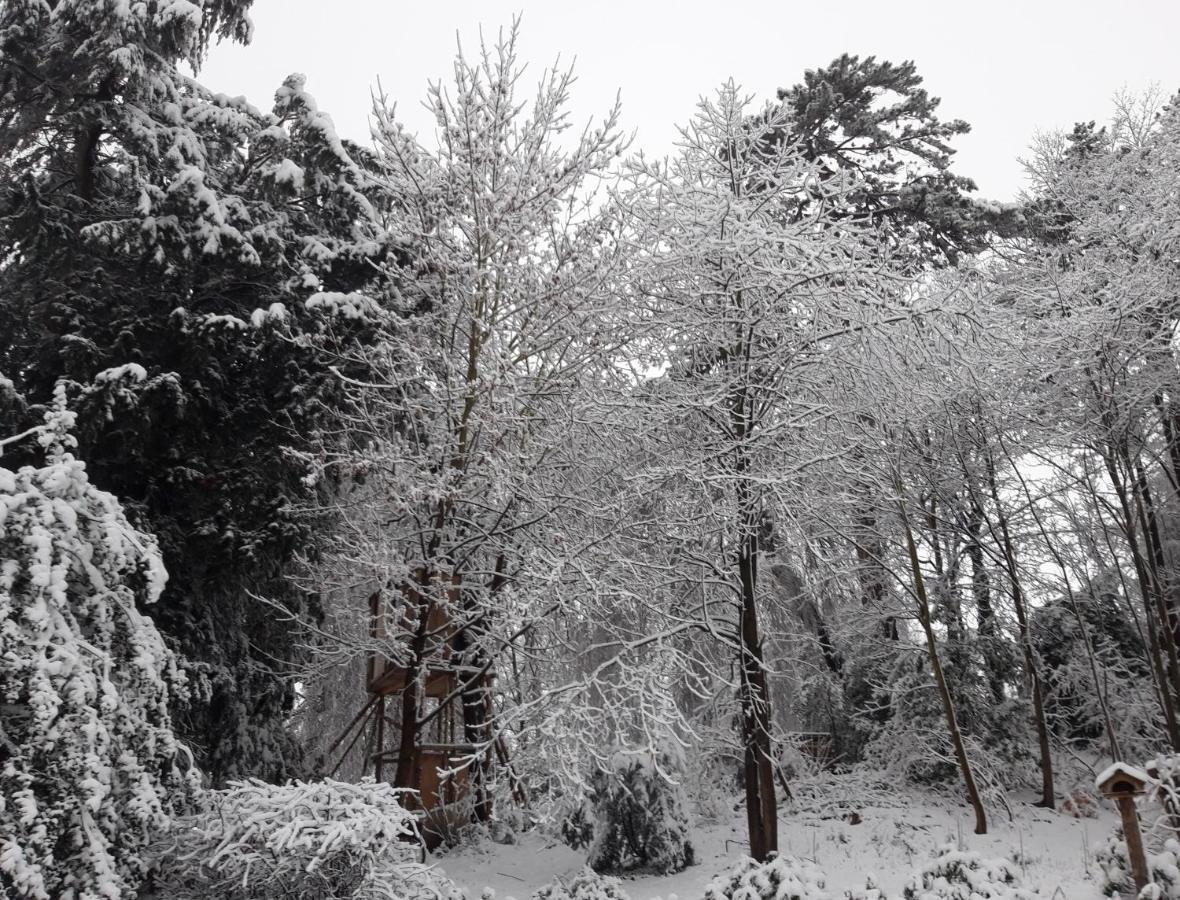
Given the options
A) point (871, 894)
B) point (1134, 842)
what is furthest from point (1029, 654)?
point (871, 894)

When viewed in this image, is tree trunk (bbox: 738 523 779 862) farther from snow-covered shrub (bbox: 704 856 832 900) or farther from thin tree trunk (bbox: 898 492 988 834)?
thin tree trunk (bbox: 898 492 988 834)

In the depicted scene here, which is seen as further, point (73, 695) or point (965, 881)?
point (965, 881)

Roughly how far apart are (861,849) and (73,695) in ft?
24.8

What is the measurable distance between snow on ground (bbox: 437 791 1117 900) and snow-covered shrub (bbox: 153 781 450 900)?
8.95 feet

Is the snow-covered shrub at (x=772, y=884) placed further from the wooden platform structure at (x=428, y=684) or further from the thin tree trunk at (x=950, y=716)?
the thin tree trunk at (x=950, y=716)

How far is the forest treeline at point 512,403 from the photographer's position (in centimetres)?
728

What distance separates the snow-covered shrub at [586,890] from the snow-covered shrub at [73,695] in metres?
3.13

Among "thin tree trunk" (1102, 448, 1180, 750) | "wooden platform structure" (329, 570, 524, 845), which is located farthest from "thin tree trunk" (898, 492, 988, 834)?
"wooden platform structure" (329, 570, 524, 845)

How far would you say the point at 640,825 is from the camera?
841 cm

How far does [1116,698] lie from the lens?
11.4 m

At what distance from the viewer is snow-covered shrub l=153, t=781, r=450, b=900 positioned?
15.9 feet

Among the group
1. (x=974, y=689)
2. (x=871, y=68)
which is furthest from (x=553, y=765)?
(x=871, y=68)

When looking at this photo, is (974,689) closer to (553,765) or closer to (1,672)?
(553,765)

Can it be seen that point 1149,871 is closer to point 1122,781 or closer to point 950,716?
point 1122,781
